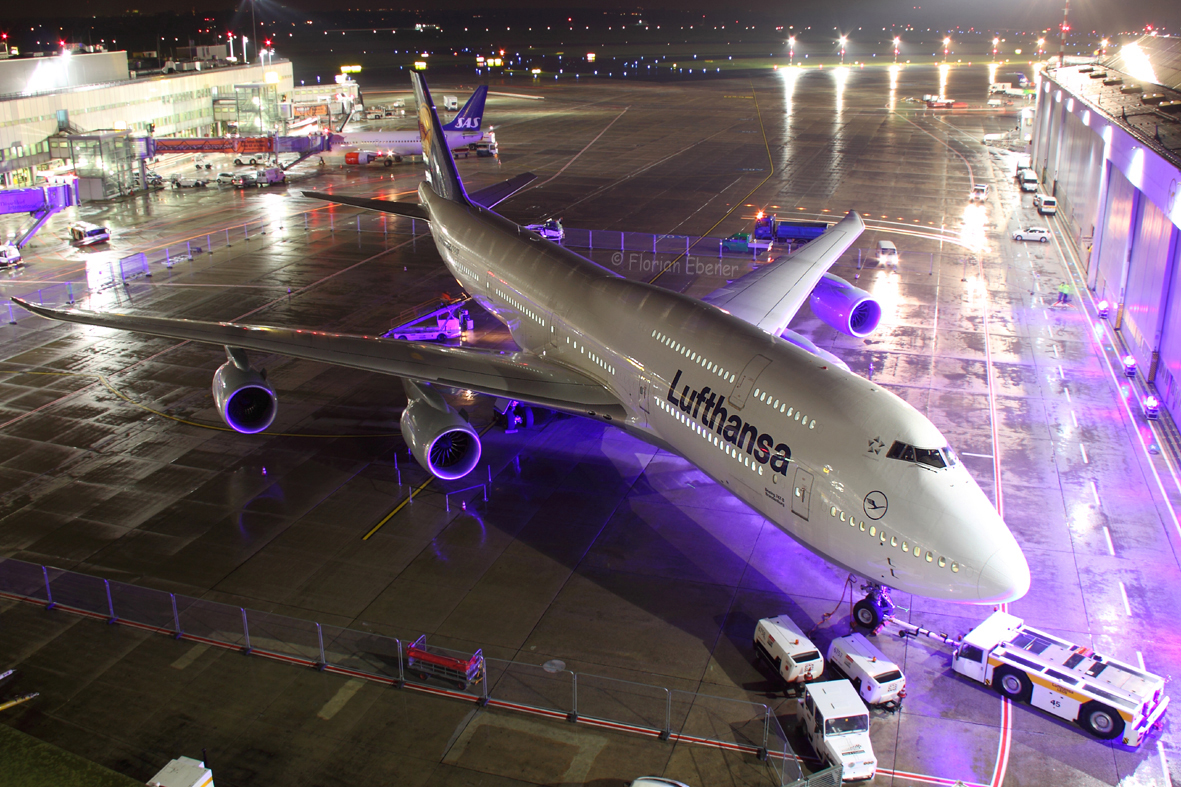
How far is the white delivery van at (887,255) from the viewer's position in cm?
5234

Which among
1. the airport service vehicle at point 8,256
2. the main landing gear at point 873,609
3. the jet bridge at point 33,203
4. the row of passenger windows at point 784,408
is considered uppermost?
the jet bridge at point 33,203

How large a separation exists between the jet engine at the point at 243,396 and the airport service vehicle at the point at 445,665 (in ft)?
42.4

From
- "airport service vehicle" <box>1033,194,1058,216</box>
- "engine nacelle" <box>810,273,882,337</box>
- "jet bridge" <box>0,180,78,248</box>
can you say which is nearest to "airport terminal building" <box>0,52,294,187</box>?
"jet bridge" <box>0,180,78,248</box>

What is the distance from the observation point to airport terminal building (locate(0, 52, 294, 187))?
68.7m

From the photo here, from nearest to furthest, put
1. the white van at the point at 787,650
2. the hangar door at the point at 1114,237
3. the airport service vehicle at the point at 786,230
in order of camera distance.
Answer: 1. the white van at the point at 787,650
2. the hangar door at the point at 1114,237
3. the airport service vehicle at the point at 786,230

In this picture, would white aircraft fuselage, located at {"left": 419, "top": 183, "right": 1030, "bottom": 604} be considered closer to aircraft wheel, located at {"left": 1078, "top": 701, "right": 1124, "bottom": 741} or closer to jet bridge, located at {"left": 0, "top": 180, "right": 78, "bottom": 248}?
aircraft wheel, located at {"left": 1078, "top": 701, "right": 1124, "bottom": 741}

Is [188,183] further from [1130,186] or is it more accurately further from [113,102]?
[1130,186]

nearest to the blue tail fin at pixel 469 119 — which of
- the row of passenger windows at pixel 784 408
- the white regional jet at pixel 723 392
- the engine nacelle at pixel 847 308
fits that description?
the white regional jet at pixel 723 392

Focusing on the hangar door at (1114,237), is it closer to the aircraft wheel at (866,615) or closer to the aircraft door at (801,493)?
the aircraft wheel at (866,615)

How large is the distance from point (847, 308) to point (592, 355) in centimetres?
1268

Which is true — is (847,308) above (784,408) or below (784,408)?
below

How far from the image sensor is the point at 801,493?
757 inches

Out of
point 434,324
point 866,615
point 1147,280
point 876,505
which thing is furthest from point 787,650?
point 1147,280

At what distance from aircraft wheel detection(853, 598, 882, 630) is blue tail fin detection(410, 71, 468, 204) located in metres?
25.8
